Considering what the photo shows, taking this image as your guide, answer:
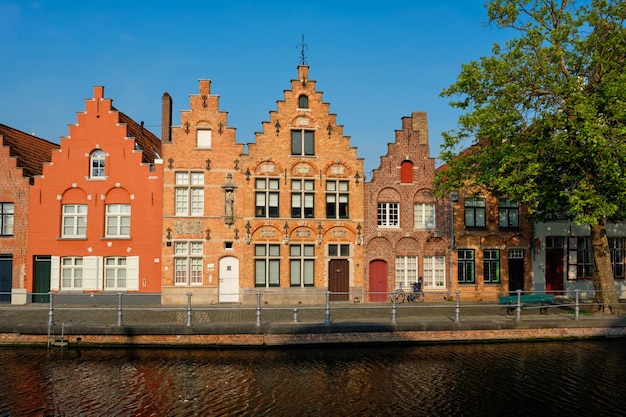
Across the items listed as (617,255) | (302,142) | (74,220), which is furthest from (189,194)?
(617,255)

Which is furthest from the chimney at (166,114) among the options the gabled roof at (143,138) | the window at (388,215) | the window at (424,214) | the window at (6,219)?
the window at (424,214)

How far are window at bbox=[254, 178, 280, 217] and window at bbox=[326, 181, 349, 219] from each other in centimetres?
285

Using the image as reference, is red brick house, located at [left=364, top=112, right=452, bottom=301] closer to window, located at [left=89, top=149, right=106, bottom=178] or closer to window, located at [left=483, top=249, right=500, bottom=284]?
window, located at [left=483, top=249, right=500, bottom=284]

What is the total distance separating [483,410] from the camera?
10.4 meters

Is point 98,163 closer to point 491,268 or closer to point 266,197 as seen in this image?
point 266,197

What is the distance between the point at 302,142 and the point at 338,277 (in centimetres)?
767

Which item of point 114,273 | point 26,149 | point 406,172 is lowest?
point 114,273

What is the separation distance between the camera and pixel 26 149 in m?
25.9

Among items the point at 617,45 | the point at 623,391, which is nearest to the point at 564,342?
the point at 623,391

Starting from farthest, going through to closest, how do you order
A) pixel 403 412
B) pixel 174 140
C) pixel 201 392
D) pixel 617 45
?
pixel 174 140
pixel 617 45
pixel 201 392
pixel 403 412

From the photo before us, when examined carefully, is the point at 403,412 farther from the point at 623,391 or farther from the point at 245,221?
the point at 245,221

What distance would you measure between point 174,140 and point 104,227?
6.13 meters

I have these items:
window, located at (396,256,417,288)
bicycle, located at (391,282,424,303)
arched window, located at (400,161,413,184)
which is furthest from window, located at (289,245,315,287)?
arched window, located at (400,161,413,184)

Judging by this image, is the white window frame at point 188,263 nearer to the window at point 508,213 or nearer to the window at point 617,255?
the window at point 508,213
